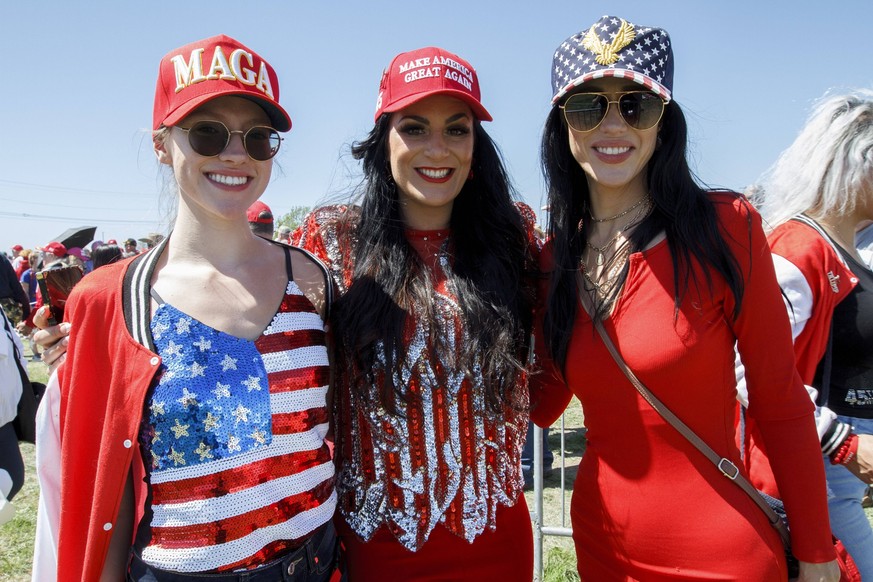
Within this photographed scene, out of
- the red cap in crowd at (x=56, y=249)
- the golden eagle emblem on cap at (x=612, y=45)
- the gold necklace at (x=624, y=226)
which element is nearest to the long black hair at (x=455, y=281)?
the gold necklace at (x=624, y=226)

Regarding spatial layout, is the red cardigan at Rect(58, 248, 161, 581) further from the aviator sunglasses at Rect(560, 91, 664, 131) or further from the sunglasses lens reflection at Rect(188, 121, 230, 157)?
the aviator sunglasses at Rect(560, 91, 664, 131)

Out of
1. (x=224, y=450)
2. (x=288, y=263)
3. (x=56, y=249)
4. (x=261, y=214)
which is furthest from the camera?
(x=56, y=249)

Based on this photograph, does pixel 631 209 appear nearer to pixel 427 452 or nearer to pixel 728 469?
pixel 728 469

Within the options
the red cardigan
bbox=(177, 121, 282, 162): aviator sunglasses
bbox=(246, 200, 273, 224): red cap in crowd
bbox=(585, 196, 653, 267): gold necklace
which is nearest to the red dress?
bbox=(585, 196, 653, 267): gold necklace

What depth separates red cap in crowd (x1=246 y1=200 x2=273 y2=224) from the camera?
6181 mm

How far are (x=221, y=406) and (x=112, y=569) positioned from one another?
56 centimetres

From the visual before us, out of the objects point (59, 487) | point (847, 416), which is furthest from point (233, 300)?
point (847, 416)

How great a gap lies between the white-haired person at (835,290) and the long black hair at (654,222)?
50 centimetres

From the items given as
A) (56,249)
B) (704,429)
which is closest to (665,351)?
(704,429)

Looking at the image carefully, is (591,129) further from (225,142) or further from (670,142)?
(225,142)

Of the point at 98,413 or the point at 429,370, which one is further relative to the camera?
the point at 429,370

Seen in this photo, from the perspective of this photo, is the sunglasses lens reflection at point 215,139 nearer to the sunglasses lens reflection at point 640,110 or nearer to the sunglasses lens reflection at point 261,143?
the sunglasses lens reflection at point 261,143

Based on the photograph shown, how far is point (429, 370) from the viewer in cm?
196

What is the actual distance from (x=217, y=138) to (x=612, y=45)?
1.17 meters
